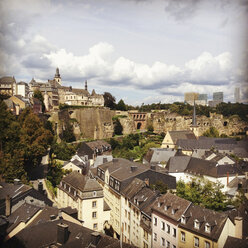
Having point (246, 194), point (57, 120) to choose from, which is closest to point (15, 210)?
point (246, 194)

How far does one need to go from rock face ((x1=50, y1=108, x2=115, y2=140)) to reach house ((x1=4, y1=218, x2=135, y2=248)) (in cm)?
2772

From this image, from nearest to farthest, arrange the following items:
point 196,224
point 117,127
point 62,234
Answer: point 62,234 → point 196,224 → point 117,127

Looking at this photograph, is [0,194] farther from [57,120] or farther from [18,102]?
[57,120]

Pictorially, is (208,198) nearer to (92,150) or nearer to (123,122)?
(92,150)

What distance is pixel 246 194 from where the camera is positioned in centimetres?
1648

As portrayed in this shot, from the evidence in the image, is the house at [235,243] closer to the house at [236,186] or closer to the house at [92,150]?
the house at [236,186]

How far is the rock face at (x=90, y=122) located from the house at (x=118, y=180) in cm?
1934

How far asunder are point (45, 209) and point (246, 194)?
11612 millimetres

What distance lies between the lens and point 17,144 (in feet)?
51.9

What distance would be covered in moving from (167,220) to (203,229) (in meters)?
1.88

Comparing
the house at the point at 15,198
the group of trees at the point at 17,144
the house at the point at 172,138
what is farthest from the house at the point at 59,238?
the house at the point at 172,138

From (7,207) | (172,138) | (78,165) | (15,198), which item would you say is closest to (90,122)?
(172,138)

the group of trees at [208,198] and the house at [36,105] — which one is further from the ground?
the house at [36,105]

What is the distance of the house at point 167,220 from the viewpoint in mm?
11820
